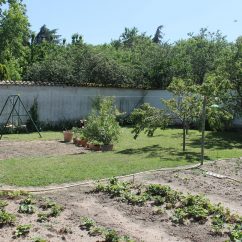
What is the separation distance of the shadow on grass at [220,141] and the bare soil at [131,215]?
726 centimetres

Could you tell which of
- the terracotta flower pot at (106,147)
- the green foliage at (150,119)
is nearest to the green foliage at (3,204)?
the terracotta flower pot at (106,147)

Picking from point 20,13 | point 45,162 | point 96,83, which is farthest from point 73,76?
point 45,162

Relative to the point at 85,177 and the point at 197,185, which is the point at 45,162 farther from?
the point at 197,185

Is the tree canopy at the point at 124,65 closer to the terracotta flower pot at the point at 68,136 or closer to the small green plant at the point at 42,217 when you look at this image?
the terracotta flower pot at the point at 68,136

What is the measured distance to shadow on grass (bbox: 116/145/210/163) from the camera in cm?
1374

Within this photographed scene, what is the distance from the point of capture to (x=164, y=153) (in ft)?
48.9

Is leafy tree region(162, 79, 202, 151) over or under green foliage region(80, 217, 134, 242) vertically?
over

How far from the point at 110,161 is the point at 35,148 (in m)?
4.22

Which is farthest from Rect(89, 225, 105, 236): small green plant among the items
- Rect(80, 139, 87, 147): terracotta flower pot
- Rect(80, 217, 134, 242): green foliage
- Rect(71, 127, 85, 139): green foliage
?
Rect(71, 127, 85, 139): green foliage

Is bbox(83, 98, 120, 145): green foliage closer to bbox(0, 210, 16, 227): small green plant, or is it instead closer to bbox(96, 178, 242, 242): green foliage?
bbox(96, 178, 242, 242): green foliage

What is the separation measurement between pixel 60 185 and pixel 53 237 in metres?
3.34

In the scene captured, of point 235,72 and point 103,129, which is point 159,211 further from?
point 235,72

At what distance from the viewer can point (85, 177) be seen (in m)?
10.4

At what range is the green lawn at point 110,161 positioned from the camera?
10422mm
